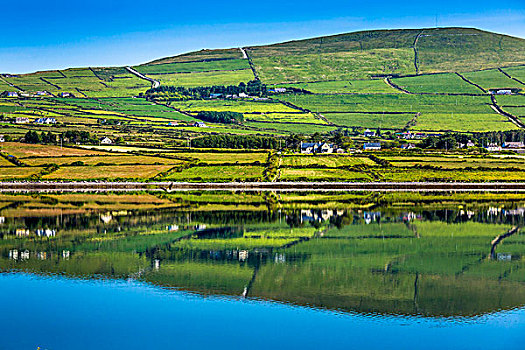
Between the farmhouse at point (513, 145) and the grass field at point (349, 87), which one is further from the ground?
the grass field at point (349, 87)

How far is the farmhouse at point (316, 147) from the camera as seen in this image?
103125 mm

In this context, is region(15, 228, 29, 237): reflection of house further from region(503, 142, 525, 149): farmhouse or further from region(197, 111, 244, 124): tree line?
region(197, 111, 244, 124): tree line

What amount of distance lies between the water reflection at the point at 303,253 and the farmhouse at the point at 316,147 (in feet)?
165

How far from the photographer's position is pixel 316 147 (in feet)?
341

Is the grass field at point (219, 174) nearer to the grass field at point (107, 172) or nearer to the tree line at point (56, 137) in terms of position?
the grass field at point (107, 172)

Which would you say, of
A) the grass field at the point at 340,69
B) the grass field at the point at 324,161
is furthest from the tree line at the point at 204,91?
the grass field at the point at 324,161

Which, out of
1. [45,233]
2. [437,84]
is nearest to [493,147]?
[437,84]

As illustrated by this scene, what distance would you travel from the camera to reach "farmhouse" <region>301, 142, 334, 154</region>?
338 ft

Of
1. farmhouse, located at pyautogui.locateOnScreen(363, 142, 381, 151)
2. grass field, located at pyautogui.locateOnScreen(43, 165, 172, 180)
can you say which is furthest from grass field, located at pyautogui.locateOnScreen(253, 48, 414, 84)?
grass field, located at pyautogui.locateOnScreen(43, 165, 172, 180)

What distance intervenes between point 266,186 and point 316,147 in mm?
35409

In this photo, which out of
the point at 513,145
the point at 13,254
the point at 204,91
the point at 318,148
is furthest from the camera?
the point at 204,91

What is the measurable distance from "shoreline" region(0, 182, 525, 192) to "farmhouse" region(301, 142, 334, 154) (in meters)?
31.4

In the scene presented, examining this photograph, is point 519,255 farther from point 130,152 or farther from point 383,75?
point 383,75

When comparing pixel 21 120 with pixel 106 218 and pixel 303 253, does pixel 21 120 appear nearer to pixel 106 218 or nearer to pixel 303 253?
pixel 106 218
